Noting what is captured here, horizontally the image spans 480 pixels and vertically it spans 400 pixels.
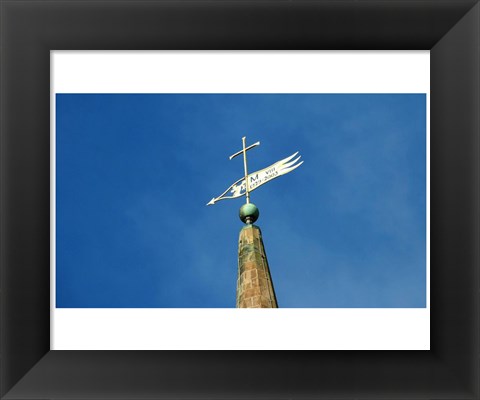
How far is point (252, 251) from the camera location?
826 centimetres

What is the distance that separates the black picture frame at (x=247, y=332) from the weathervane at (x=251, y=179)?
4.86 feet

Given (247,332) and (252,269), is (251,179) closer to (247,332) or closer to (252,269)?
(252,269)

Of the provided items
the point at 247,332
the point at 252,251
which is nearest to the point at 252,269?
the point at 252,251

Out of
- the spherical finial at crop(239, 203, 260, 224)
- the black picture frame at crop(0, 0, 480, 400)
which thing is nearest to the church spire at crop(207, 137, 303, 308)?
the spherical finial at crop(239, 203, 260, 224)

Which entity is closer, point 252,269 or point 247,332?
point 247,332

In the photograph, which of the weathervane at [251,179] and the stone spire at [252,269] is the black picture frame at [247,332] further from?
the stone spire at [252,269]

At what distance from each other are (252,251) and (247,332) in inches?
157

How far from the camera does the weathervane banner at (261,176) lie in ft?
19.7

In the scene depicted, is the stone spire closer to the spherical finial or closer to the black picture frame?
the spherical finial

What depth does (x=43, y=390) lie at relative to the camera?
412cm

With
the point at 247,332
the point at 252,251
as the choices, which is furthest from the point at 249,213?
the point at 247,332

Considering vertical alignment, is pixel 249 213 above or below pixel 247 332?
above

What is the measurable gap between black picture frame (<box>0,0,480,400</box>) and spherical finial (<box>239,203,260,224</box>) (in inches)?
152

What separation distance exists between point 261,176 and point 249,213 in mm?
1304
